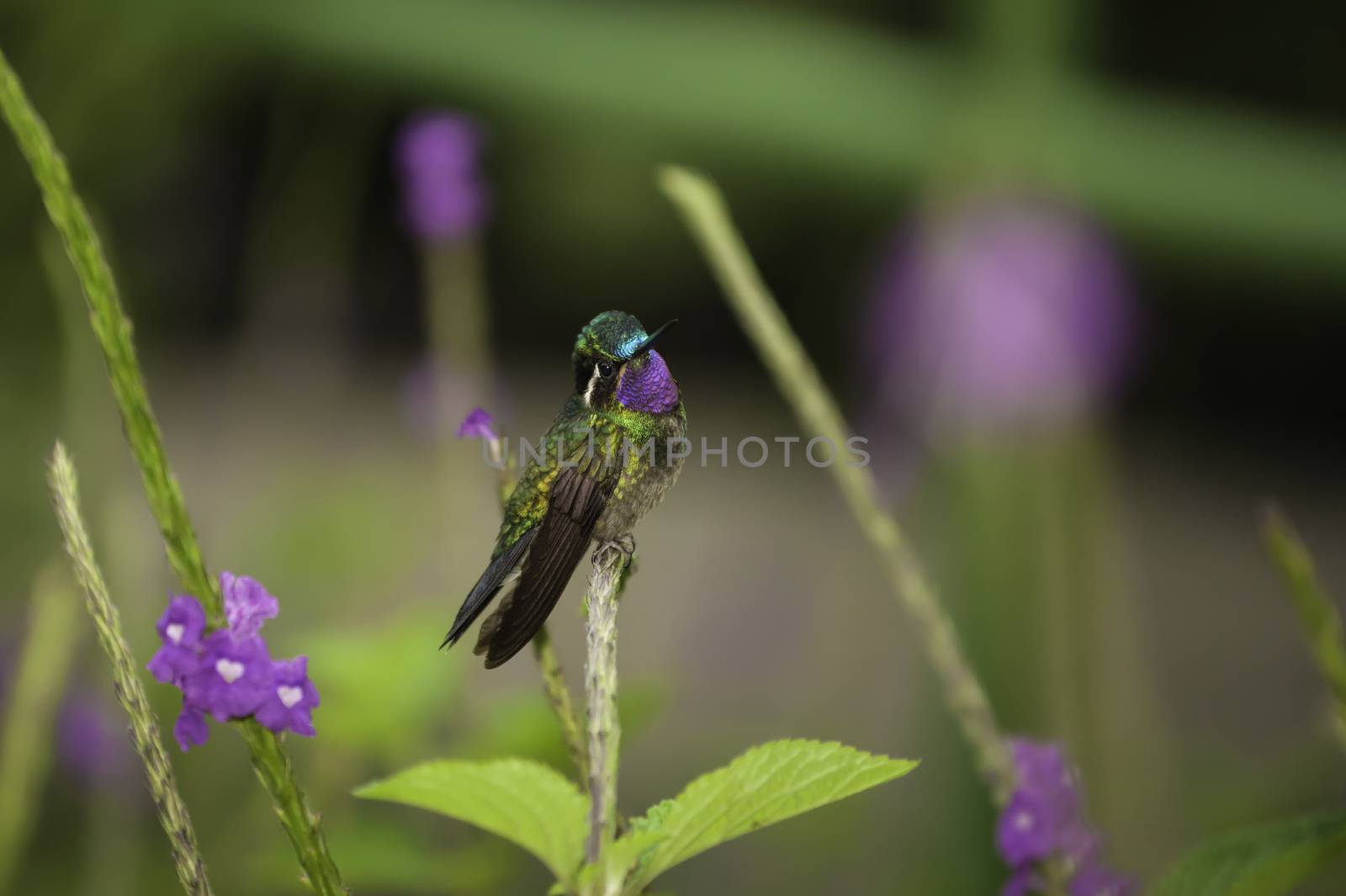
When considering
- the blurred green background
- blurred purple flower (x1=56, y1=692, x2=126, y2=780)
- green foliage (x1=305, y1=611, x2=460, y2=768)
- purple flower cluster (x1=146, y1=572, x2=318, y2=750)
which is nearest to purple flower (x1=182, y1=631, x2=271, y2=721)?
purple flower cluster (x1=146, y1=572, x2=318, y2=750)

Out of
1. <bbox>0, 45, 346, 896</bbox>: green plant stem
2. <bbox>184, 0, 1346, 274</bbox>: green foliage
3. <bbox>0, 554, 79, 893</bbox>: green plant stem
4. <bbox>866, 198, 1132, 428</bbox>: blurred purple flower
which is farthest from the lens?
<bbox>866, 198, 1132, 428</bbox>: blurred purple flower

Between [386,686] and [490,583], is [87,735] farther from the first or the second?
[490,583]

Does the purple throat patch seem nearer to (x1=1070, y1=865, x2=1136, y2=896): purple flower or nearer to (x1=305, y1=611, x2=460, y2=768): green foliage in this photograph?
(x1=1070, y1=865, x2=1136, y2=896): purple flower

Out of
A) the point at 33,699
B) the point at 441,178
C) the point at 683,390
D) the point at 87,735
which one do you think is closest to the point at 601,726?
the point at 33,699

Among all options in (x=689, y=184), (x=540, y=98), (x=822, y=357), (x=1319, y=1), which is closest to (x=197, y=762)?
(x=540, y=98)

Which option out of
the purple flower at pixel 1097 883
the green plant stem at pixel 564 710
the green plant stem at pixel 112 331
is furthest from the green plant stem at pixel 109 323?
the purple flower at pixel 1097 883

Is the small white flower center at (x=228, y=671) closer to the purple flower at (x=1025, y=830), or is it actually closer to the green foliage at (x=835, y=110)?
the purple flower at (x=1025, y=830)

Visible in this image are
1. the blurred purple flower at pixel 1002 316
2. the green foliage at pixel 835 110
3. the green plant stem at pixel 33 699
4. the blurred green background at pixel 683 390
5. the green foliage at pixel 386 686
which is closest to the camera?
the green plant stem at pixel 33 699
